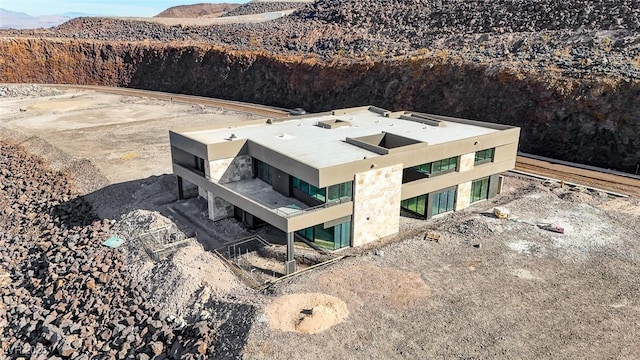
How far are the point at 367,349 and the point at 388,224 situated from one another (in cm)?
1264

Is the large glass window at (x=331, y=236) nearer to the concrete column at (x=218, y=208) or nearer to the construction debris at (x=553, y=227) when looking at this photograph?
the concrete column at (x=218, y=208)

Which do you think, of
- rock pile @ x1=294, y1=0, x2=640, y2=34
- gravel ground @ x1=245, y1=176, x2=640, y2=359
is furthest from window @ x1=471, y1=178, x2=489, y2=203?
rock pile @ x1=294, y1=0, x2=640, y2=34

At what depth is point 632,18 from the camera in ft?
228

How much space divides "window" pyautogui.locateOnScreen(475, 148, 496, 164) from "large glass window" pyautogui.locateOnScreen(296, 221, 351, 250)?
13783mm

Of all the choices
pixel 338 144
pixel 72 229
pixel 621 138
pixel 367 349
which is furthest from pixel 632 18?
pixel 72 229

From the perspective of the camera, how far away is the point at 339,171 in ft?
94.8

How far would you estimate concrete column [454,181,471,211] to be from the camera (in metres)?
37.2

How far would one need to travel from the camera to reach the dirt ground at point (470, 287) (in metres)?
21.7

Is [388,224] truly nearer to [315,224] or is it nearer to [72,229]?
[315,224]

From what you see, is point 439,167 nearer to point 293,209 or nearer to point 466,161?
point 466,161

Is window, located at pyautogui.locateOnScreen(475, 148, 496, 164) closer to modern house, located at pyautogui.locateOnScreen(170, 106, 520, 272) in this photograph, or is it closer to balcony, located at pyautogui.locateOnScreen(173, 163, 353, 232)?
modern house, located at pyautogui.locateOnScreen(170, 106, 520, 272)

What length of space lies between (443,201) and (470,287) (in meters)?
11.1

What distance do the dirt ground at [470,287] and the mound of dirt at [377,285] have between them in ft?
0.32

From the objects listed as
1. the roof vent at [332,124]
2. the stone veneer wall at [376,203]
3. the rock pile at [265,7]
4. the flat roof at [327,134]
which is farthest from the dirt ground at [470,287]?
the rock pile at [265,7]
